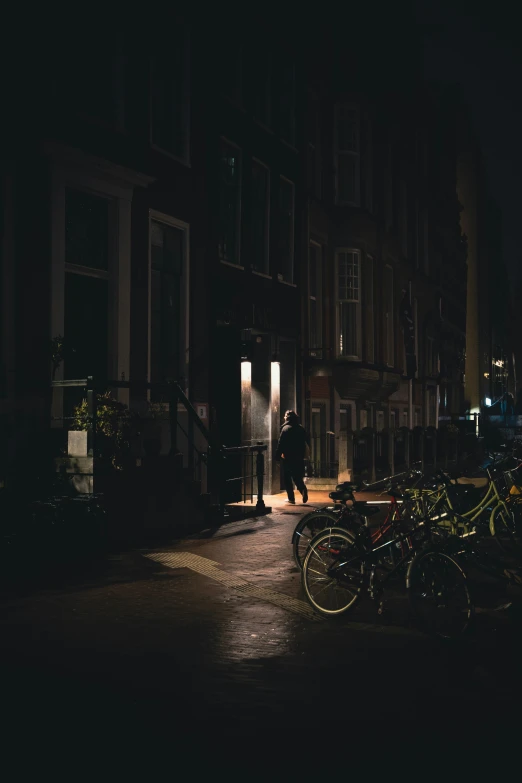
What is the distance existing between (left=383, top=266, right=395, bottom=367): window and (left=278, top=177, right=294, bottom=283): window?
8.44 metres

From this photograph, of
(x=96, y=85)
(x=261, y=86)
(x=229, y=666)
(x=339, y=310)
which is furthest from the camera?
(x=339, y=310)

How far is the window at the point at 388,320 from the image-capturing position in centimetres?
3309

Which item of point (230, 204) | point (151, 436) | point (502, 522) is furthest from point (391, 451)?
point (502, 522)

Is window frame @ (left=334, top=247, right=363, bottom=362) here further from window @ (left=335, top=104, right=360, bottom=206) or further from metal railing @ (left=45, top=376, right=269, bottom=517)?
metal railing @ (left=45, top=376, right=269, bottom=517)

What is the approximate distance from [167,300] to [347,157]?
12.4m

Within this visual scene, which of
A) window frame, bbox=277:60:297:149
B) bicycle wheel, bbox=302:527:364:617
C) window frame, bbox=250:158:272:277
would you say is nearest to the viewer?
bicycle wheel, bbox=302:527:364:617

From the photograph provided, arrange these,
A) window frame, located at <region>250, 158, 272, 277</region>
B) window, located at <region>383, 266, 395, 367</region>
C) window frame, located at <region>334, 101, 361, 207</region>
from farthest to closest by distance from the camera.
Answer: window, located at <region>383, 266, 395, 367</region>
window frame, located at <region>334, 101, 361, 207</region>
window frame, located at <region>250, 158, 272, 277</region>

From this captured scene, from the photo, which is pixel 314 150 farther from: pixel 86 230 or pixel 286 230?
pixel 86 230

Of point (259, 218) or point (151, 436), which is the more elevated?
point (259, 218)

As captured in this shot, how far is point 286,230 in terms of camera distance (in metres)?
24.8

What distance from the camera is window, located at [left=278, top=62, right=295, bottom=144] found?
24781 mm

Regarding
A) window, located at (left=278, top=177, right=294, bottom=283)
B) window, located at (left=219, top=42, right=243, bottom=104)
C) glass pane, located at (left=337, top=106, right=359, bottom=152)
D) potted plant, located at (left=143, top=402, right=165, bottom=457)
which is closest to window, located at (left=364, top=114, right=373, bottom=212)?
glass pane, located at (left=337, top=106, right=359, bottom=152)

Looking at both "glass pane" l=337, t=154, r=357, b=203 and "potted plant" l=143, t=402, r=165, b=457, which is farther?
"glass pane" l=337, t=154, r=357, b=203

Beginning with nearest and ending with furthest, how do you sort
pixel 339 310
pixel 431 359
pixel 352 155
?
pixel 339 310 → pixel 352 155 → pixel 431 359
